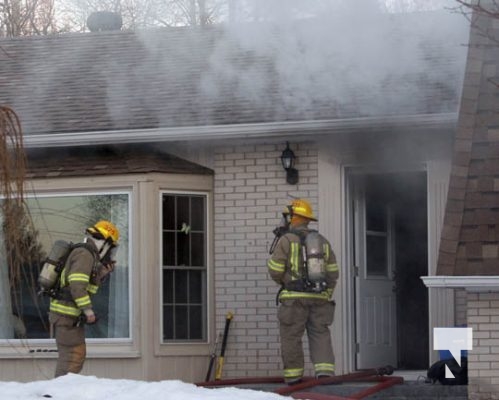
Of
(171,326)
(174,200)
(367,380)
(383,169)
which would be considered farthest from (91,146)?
(367,380)

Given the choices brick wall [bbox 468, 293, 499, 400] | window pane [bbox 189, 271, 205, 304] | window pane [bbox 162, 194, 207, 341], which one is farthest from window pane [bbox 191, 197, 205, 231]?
brick wall [bbox 468, 293, 499, 400]

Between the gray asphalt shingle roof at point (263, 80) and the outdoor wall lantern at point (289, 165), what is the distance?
1.23 ft

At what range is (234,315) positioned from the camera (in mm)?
13531

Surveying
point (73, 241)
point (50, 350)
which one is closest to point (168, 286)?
point (73, 241)

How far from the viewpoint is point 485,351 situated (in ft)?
34.4

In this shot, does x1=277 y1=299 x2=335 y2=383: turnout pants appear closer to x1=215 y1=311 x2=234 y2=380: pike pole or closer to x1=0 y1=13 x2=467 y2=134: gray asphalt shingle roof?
x1=215 y1=311 x2=234 y2=380: pike pole

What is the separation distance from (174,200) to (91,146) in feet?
3.39

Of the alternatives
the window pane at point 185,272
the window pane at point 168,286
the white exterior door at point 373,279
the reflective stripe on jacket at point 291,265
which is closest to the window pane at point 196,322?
the window pane at point 185,272

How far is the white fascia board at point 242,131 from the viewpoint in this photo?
12.5 m

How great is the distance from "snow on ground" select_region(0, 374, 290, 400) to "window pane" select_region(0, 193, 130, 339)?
189 inches

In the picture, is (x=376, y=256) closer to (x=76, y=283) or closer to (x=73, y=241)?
(x=73, y=241)

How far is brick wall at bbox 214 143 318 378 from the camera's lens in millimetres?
13453

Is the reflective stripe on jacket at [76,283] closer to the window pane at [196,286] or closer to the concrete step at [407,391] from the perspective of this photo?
the window pane at [196,286]

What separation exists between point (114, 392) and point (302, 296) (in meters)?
3.88
